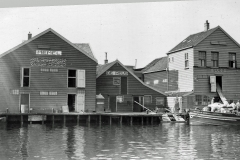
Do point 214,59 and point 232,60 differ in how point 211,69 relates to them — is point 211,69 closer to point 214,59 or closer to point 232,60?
point 214,59

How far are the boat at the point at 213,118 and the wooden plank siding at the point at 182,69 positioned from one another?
159 inches

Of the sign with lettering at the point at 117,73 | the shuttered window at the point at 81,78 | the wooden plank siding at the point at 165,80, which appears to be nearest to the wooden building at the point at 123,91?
the sign with lettering at the point at 117,73

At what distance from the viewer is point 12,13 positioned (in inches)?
631

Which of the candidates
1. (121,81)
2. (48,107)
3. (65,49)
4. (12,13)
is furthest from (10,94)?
(12,13)

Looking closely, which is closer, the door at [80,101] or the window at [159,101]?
the door at [80,101]

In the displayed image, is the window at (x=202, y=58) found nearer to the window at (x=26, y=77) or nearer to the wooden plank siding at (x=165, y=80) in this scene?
the wooden plank siding at (x=165, y=80)

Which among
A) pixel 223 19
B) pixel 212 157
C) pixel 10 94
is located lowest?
pixel 212 157

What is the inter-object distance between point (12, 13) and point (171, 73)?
812 inches

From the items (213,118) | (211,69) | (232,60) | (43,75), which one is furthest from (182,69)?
(43,75)

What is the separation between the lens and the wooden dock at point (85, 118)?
2781 centimetres

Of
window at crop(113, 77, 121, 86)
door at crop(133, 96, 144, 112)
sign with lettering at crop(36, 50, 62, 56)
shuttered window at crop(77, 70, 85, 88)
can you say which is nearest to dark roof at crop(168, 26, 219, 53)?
door at crop(133, 96, 144, 112)

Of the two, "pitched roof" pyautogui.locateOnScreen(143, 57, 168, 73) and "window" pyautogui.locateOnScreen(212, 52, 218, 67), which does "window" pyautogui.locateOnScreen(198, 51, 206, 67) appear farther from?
"pitched roof" pyautogui.locateOnScreen(143, 57, 168, 73)

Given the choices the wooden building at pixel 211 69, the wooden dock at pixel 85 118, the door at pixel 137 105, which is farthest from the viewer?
the door at pixel 137 105

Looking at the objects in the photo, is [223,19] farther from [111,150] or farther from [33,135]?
[33,135]
